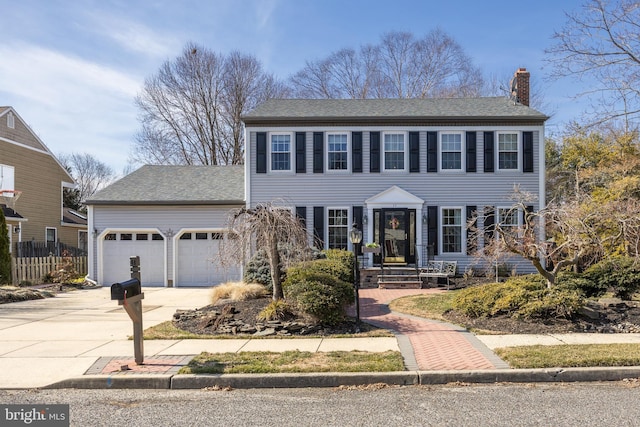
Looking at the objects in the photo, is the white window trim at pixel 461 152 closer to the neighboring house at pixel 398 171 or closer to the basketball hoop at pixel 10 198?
the neighboring house at pixel 398 171

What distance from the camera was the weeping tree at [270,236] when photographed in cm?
999

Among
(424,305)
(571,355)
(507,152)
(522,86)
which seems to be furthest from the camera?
(522,86)

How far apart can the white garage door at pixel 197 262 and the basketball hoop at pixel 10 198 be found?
27.4 feet

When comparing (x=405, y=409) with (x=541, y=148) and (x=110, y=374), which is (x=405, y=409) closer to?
(x=110, y=374)

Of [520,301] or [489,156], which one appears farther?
[489,156]

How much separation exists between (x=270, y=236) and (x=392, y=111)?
35.7 feet

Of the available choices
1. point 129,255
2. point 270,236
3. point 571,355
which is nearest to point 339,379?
point 571,355

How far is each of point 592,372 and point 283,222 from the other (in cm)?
588

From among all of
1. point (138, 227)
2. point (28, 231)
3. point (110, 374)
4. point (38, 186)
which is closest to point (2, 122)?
point (38, 186)

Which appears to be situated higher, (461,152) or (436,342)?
(461,152)

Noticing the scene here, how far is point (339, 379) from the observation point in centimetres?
625

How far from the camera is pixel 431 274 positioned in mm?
16641

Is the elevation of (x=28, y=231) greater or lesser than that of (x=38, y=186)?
lesser

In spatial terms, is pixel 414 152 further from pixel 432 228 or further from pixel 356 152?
pixel 432 228
